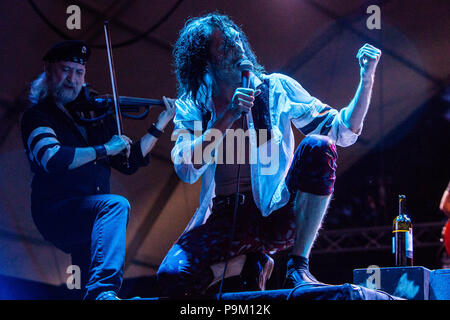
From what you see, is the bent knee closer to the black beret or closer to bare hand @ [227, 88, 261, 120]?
bare hand @ [227, 88, 261, 120]

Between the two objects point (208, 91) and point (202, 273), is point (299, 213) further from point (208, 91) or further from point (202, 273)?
point (208, 91)

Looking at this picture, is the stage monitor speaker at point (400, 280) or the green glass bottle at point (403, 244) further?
the green glass bottle at point (403, 244)

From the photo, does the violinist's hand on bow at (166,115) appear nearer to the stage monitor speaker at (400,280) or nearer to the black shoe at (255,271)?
the black shoe at (255,271)

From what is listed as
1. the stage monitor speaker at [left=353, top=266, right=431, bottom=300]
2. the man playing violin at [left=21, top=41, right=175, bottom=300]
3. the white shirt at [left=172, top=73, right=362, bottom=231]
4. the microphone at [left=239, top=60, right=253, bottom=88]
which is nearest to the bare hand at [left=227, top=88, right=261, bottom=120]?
the microphone at [left=239, top=60, right=253, bottom=88]

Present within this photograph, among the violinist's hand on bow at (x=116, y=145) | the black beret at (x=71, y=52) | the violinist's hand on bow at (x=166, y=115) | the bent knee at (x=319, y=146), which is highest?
the black beret at (x=71, y=52)

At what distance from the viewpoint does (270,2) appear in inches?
154

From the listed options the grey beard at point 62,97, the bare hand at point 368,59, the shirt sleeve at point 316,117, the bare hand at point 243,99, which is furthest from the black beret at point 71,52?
the bare hand at point 368,59

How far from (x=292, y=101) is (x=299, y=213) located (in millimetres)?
514

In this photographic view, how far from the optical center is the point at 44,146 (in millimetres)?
2764

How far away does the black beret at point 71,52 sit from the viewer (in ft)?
10.0

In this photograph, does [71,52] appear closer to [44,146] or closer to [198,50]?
[44,146]
